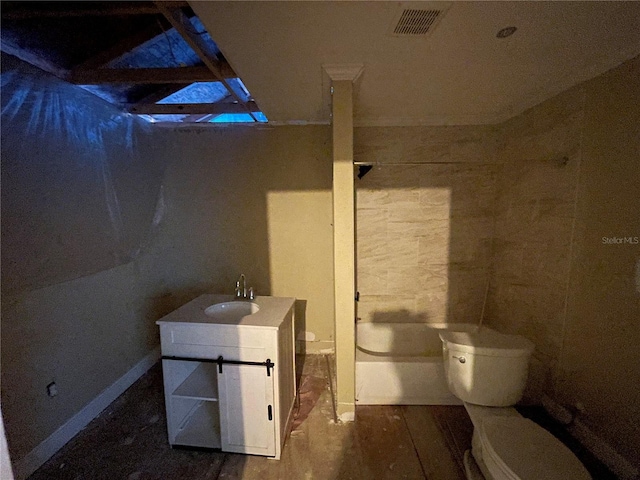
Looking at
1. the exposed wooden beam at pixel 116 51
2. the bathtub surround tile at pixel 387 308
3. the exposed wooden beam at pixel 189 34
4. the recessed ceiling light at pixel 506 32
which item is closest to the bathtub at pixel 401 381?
the bathtub surround tile at pixel 387 308

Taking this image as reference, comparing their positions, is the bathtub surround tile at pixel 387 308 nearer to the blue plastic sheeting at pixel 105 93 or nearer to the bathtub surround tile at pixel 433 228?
the bathtub surround tile at pixel 433 228

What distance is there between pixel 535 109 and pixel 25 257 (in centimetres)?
342

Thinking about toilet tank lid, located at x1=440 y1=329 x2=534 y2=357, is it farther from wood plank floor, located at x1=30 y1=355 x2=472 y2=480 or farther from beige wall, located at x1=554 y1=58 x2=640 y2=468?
wood plank floor, located at x1=30 y1=355 x2=472 y2=480

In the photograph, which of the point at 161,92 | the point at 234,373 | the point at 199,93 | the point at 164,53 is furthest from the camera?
the point at 199,93

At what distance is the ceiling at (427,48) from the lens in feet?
3.57

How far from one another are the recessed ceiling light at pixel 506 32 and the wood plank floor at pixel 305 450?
222 centimetres

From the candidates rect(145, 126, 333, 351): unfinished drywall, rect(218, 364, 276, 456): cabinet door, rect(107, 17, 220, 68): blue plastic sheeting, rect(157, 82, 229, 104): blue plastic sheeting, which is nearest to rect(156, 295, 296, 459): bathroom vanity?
rect(218, 364, 276, 456): cabinet door

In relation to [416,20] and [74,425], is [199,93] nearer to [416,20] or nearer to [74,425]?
[416,20]

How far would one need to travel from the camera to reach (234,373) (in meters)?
1.43

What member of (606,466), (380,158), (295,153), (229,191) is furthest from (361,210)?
(606,466)

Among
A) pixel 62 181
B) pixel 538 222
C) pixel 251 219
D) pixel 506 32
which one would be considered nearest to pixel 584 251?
pixel 538 222

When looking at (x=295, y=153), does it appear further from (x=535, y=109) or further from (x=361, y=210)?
(x=535, y=109)

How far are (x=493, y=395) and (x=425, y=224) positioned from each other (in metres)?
1.42

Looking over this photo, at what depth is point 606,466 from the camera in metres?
1.43
